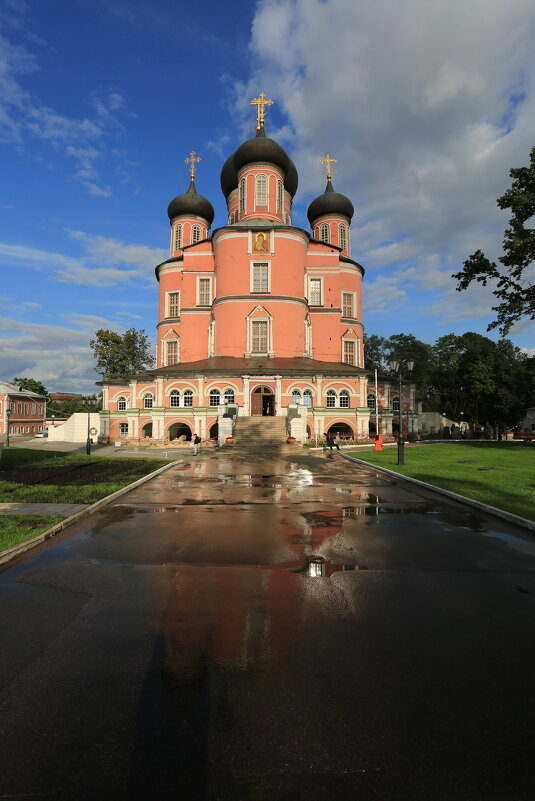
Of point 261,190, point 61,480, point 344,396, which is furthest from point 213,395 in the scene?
point 261,190

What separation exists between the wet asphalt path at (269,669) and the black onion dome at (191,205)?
4935 centimetres

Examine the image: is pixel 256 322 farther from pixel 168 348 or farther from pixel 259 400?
pixel 168 348

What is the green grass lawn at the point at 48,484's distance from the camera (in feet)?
23.6

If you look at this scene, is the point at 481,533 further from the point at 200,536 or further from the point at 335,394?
the point at 335,394

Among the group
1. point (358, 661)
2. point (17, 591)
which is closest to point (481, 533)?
point (358, 661)

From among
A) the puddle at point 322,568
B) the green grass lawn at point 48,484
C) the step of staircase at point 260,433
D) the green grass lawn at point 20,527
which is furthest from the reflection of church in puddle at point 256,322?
the puddle at point 322,568

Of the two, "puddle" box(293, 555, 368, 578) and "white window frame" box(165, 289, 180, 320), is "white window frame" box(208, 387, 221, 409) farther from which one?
"puddle" box(293, 555, 368, 578)

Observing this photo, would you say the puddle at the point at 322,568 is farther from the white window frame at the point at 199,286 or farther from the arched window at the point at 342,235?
the arched window at the point at 342,235

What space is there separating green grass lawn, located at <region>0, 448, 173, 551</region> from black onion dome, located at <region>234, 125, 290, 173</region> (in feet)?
122

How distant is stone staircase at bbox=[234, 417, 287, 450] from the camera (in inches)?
1121

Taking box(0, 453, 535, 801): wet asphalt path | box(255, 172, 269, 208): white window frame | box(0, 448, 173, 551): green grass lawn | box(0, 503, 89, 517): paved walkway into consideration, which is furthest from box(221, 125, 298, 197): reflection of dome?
box(0, 453, 535, 801): wet asphalt path

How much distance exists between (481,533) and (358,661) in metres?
4.90

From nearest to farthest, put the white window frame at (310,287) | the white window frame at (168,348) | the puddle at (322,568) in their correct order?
the puddle at (322,568) → the white window frame at (310,287) → the white window frame at (168,348)

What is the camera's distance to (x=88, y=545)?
21.2 feet
